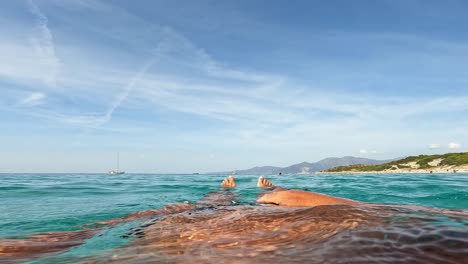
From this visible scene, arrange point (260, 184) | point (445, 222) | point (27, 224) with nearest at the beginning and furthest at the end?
point (445, 222), point (27, 224), point (260, 184)

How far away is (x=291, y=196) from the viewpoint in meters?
8.08

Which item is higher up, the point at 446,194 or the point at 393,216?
the point at 393,216

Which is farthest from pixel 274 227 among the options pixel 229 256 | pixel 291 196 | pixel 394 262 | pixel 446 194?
pixel 446 194

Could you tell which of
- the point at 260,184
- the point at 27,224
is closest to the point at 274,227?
the point at 27,224

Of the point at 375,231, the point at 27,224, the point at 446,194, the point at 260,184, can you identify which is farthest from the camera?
the point at 260,184

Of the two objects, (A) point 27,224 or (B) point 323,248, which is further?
(A) point 27,224

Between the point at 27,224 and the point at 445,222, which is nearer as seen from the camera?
the point at 445,222

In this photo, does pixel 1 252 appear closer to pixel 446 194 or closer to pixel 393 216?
pixel 393 216

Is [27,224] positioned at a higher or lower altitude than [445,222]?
lower

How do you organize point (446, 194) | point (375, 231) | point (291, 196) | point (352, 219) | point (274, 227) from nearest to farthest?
1. point (375, 231)
2. point (352, 219)
3. point (274, 227)
4. point (291, 196)
5. point (446, 194)

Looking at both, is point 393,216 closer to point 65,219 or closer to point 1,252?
point 1,252

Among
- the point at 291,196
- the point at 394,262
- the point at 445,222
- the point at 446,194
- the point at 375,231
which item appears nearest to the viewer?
the point at 394,262

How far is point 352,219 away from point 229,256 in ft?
4.92

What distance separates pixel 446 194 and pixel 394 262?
47.2ft
